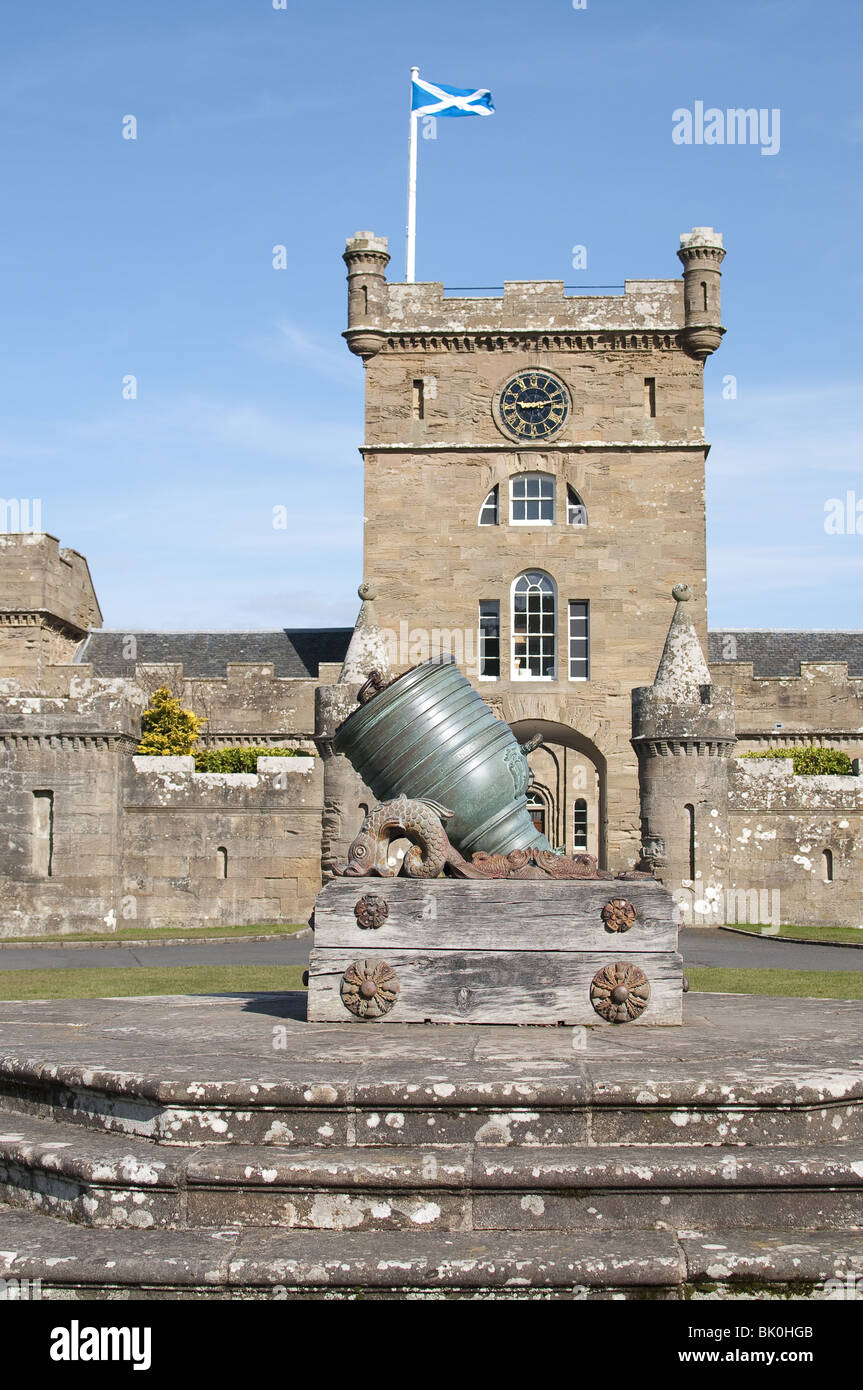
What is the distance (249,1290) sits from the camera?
4.41m

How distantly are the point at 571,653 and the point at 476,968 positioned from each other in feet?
77.6

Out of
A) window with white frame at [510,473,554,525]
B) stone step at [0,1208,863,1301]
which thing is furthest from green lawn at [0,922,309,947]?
stone step at [0,1208,863,1301]

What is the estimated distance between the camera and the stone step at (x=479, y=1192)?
4.85 meters

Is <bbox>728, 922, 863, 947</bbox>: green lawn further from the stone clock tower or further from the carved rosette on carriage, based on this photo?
the carved rosette on carriage

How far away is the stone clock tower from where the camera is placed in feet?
99.8

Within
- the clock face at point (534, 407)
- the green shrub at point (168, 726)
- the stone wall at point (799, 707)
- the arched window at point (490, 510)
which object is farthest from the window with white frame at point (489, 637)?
the green shrub at point (168, 726)

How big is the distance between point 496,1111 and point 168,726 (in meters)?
26.6

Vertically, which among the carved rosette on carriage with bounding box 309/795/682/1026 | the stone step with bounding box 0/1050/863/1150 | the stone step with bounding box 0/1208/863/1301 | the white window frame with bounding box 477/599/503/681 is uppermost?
the white window frame with bounding box 477/599/503/681

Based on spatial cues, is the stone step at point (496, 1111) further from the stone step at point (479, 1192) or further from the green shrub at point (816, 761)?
the green shrub at point (816, 761)

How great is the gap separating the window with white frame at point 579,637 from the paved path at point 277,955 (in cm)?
1106

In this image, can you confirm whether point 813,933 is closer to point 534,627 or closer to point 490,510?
point 534,627

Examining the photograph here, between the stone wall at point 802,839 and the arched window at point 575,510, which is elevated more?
the arched window at point 575,510

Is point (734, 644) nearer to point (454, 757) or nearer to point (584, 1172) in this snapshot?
point (454, 757)

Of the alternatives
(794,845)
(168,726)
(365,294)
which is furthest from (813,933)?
(365,294)
